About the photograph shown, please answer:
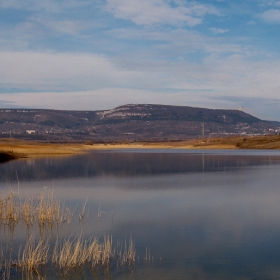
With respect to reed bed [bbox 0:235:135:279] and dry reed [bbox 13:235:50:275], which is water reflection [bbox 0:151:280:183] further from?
reed bed [bbox 0:235:135:279]

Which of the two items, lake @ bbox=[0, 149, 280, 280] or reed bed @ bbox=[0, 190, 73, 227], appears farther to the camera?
reed bed @ bbox=[0, 190, 73, 227]

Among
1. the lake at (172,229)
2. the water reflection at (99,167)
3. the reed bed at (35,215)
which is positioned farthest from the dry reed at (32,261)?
the water reflection at (99,167)

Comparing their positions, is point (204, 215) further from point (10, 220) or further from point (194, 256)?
point (10, 220)

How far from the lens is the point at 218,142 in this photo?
11031 centimetres

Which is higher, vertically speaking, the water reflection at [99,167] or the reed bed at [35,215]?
the reed bed at [35,215]

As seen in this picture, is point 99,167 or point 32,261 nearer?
point 32,261

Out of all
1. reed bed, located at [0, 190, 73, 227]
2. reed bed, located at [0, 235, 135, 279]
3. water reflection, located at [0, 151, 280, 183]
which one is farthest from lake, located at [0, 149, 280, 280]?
water reflection, located at [0, 151, 280, 183]

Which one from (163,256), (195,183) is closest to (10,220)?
(163,256)

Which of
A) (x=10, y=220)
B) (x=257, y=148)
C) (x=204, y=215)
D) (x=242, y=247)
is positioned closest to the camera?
(x=242, y=247)

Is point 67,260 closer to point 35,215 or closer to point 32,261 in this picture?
point 32,261

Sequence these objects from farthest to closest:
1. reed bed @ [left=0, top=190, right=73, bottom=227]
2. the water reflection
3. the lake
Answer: the water reflection < reed bed @ [left=0, top=190, right=73, bottom=227] < the lake

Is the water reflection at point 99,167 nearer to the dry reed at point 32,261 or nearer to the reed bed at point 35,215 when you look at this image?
the reed bed at point 35,215

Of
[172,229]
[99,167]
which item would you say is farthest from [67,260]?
[99,167]

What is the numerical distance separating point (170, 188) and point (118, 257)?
1282 cm
